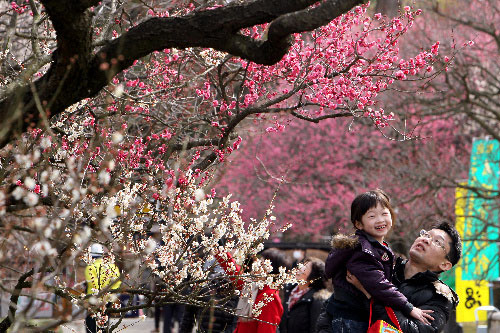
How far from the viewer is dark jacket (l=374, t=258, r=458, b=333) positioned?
14.3 feet

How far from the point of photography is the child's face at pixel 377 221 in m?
4.65

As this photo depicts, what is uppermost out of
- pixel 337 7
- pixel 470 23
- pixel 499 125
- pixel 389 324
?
pixel 470 23

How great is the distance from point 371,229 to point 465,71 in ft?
46.0

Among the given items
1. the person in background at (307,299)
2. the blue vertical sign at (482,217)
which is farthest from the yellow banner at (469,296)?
the person in background at (307,299)

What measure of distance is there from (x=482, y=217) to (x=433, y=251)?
12260 mm

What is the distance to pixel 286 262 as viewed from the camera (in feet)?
23.5

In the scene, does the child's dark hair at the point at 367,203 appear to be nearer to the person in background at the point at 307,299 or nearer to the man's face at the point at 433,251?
the man's face at the point at 433,251

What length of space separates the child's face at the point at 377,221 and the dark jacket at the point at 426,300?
1.02ft

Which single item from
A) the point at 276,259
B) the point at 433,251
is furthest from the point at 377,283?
the point at 276,259

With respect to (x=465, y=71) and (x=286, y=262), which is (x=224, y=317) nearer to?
(x=286, y=262)

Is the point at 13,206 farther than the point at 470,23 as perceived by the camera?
No

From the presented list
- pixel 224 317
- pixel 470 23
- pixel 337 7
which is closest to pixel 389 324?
pixel 337 7

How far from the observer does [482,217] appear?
16297mm

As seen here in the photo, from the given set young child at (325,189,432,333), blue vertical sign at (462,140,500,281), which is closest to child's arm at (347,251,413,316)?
young child at (325,189,432,333)
